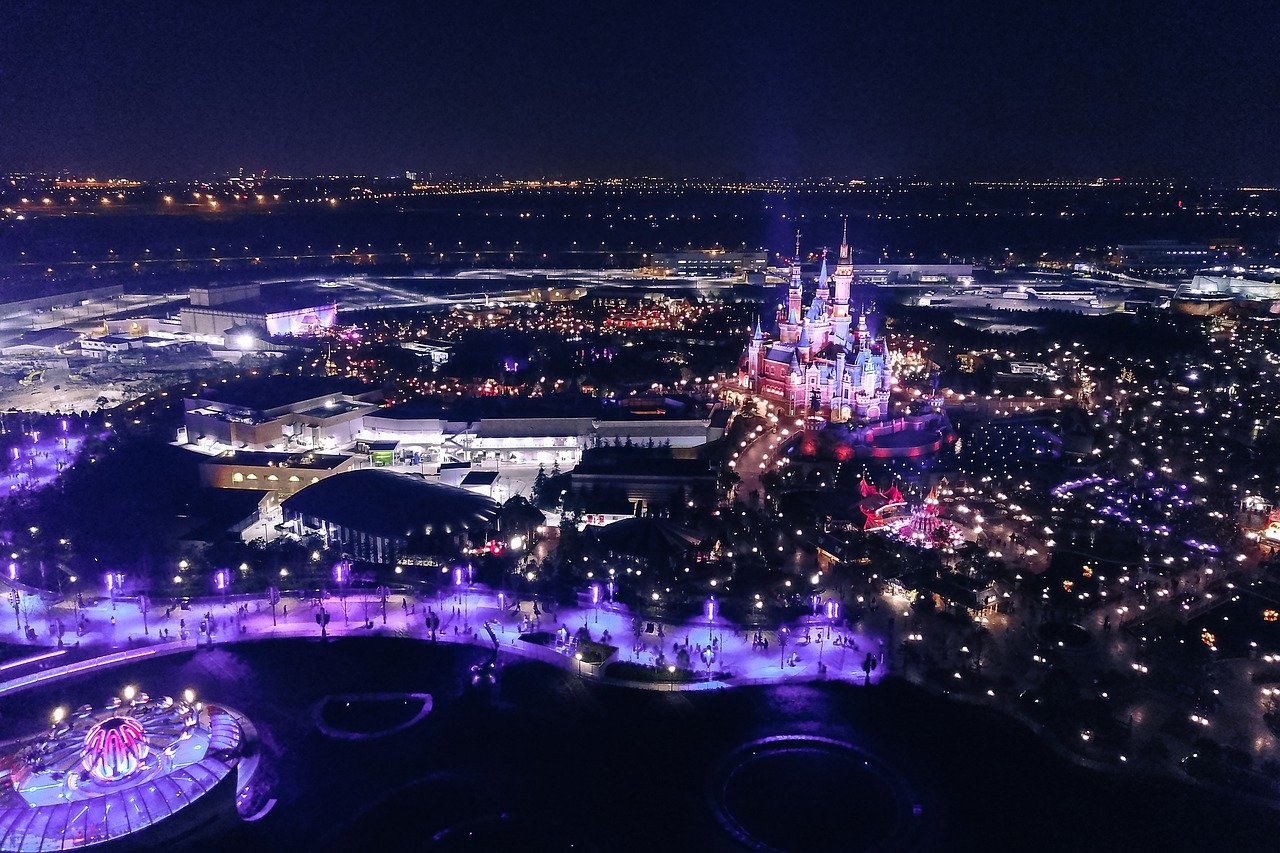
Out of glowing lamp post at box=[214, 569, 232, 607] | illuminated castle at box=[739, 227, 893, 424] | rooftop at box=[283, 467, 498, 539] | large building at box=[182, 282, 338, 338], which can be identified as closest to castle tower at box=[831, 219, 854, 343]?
illuminated castle at box=[739, 227, 893, 424]

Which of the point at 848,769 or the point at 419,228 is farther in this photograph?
the point at 419,228

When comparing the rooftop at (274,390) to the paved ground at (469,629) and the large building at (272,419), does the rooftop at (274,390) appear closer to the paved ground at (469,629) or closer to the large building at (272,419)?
the large building at (272,419)

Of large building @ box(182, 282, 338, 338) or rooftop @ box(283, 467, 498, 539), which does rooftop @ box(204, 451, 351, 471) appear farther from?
large building @ box(182, 282, 338, 338)

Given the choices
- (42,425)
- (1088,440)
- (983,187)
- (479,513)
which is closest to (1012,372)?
(1088,440)

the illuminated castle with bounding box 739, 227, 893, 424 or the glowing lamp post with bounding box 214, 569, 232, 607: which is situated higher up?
the illuminated castle with bounding box 739, 227, 893, 424

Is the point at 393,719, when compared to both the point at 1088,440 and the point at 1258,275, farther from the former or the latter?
the point at 1258,275

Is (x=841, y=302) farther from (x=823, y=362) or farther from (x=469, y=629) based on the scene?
(x=469, y=629)

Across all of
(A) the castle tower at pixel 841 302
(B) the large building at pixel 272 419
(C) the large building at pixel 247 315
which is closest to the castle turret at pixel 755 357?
(A) the castle tower at pixel 841 302
